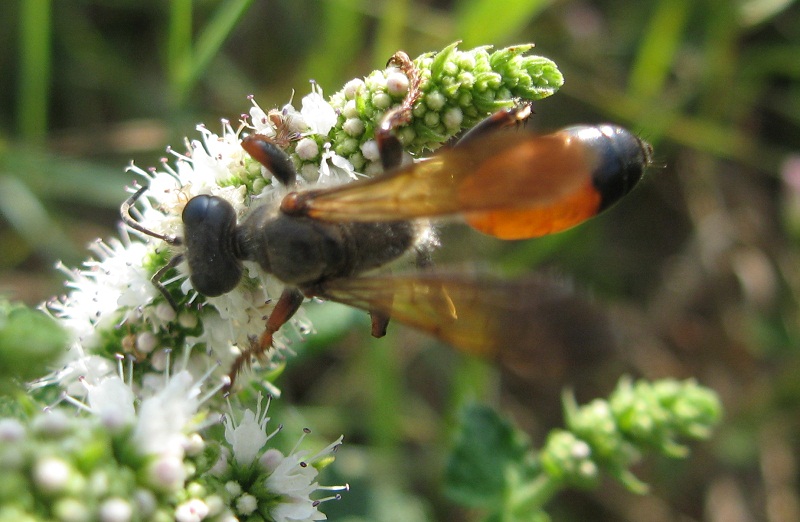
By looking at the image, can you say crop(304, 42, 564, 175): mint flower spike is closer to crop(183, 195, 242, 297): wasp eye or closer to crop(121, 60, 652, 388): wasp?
crop(121, 60, 652, 388): wasp

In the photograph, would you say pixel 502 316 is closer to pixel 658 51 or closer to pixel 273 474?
pixel 273 474

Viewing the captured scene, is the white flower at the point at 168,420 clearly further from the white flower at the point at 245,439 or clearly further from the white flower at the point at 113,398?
the white flower at the point at 245,439

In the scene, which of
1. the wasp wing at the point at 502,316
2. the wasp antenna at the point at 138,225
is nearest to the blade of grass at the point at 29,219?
the wasp antenna at the point at 138,225

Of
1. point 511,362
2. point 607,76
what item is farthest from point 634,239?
point 511,362

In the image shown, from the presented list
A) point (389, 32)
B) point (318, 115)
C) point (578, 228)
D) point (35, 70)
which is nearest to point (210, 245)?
point (318, 115)

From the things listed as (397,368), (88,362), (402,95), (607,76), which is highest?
(402,95)

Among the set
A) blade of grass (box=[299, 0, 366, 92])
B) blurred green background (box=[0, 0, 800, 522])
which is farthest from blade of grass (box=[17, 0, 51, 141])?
blade of grass (box=[299, 0, 366, 92])

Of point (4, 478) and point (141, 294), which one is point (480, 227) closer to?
point (141, 294)
